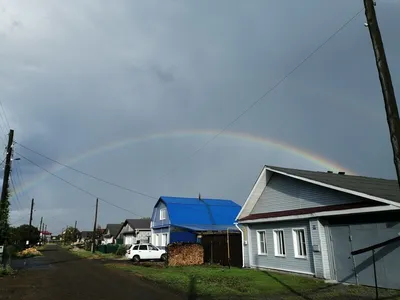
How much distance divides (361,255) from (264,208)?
7.99m

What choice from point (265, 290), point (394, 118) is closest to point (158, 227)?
point (265, 290)

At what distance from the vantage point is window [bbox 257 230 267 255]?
881 inches

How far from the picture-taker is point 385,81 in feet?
27.5

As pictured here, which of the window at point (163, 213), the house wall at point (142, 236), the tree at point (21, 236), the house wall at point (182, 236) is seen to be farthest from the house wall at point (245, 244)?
the house wall at point (142, 236)

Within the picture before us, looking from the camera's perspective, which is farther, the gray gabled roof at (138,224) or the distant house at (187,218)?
the gray gabled roof at (138,224)

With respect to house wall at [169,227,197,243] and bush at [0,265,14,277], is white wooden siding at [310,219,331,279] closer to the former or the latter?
bush at [0,265,14,277]

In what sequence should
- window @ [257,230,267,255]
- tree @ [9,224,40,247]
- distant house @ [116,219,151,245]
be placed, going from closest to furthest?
window @ [257,230,267,255] < tree @ [9,224,40,247] < distant house @ [116,219,151,245]

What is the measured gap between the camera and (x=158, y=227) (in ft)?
145

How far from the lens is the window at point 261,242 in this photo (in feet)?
73.4

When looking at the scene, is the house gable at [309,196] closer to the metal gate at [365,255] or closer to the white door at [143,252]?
the metal gate at [365,255]

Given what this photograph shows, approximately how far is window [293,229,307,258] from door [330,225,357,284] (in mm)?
2304

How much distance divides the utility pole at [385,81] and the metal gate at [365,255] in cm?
753

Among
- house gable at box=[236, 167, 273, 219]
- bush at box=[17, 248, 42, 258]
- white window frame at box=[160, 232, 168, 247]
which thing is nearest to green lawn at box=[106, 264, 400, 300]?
house gable at box=[236, 167, 273, 219]

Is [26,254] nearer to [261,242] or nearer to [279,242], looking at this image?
[261,242]
